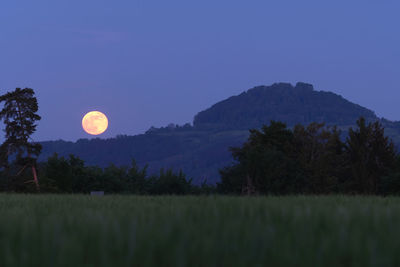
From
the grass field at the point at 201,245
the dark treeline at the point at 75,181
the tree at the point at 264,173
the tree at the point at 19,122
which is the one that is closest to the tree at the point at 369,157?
the tree at the point at 264,173

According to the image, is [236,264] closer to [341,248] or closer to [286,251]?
[286,251]

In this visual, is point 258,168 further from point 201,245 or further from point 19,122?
point 201,245

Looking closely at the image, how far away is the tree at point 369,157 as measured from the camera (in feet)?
219

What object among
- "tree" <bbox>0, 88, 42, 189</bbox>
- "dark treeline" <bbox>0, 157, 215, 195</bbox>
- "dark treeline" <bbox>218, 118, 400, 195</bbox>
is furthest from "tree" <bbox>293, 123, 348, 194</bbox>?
"tree" <bbox>0, 88, 42, 189</bbox>

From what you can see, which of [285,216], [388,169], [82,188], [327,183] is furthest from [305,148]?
[285,216]

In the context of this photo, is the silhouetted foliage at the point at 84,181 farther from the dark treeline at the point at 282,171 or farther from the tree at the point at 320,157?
the tree at the point at 320,157

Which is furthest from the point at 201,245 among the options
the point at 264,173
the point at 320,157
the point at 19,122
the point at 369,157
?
the point at 320,157

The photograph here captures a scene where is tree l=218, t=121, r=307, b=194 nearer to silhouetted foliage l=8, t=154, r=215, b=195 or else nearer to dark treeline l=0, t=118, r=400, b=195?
dark treeline l=0, t=118, r=400, b=195

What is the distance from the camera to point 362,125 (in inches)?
2785

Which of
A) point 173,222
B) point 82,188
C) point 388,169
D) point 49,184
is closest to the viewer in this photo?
point 173,222

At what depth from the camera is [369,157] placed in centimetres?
6938

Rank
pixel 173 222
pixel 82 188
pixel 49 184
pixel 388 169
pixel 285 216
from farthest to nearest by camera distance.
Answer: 1. pixel 388 169
2. pixel 82 188
3. pixel 49 184
4. pixel 285 216
5. pixel 173 222

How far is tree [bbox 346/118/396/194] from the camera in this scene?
219 ft

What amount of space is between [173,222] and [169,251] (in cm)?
155
